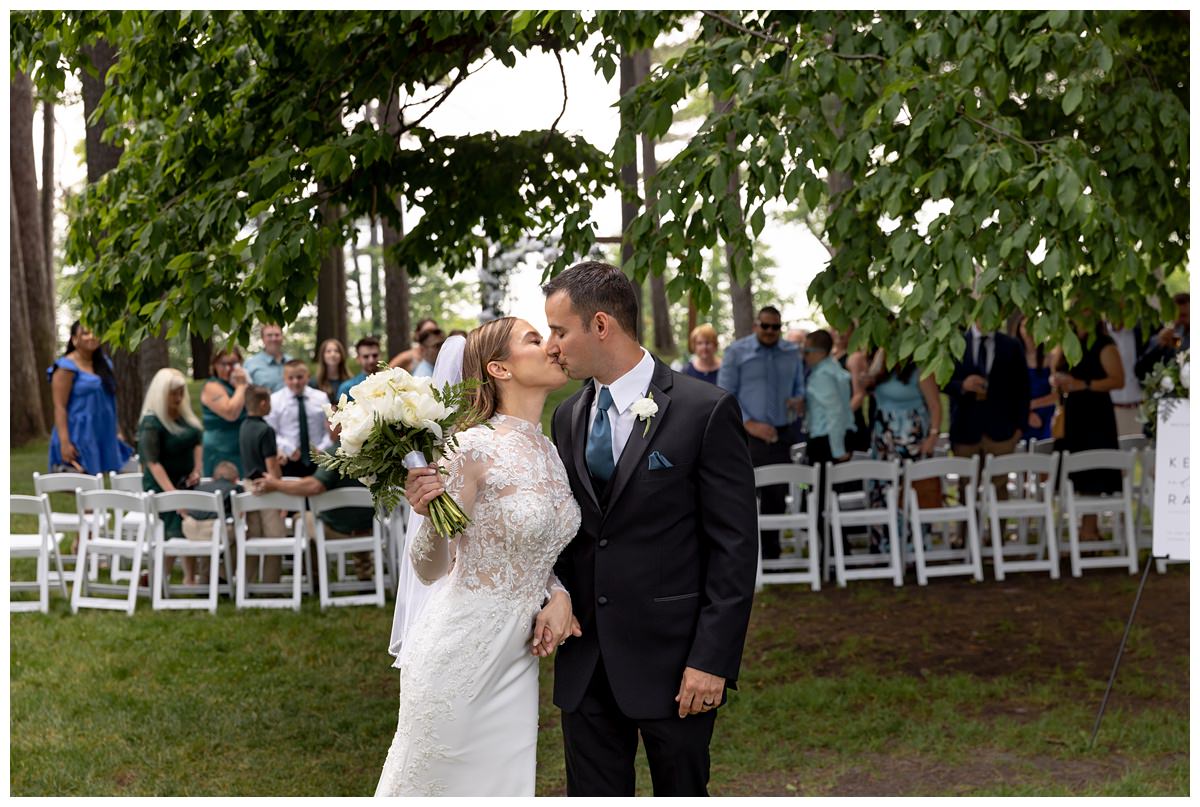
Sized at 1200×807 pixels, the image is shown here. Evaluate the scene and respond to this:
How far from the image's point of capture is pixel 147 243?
6.78 m

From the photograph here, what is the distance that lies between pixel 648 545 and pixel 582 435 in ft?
1.27

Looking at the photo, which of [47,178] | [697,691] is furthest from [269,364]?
[47,178]

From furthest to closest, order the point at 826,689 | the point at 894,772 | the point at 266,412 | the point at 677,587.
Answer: the point at 266,412
the point at 826,689
the point at 894,772
the point at 677,587

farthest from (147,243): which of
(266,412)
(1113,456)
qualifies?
(1113,456)

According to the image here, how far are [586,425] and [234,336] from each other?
3.31 metres

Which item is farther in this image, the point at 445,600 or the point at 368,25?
the point at 368,25

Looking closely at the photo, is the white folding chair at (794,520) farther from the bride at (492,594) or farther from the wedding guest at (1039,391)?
the bride at (492,594)

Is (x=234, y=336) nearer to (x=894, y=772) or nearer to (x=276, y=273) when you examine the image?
(x=276, y=273)

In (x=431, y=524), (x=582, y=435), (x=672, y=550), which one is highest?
(x=582, y=435)

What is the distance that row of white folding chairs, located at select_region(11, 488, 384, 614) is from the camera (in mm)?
9445

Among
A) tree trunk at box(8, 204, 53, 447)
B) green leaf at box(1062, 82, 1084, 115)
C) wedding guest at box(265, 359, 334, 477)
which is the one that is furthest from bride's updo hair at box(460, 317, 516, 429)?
tree trunk at box(8, 204, 53, 447)

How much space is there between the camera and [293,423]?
10148 mm

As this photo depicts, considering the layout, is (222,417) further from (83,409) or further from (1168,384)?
(1168,384)

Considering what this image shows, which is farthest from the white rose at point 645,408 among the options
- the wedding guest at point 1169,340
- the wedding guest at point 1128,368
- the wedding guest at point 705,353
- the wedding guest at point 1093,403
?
the wedding guest at point 1128,368
